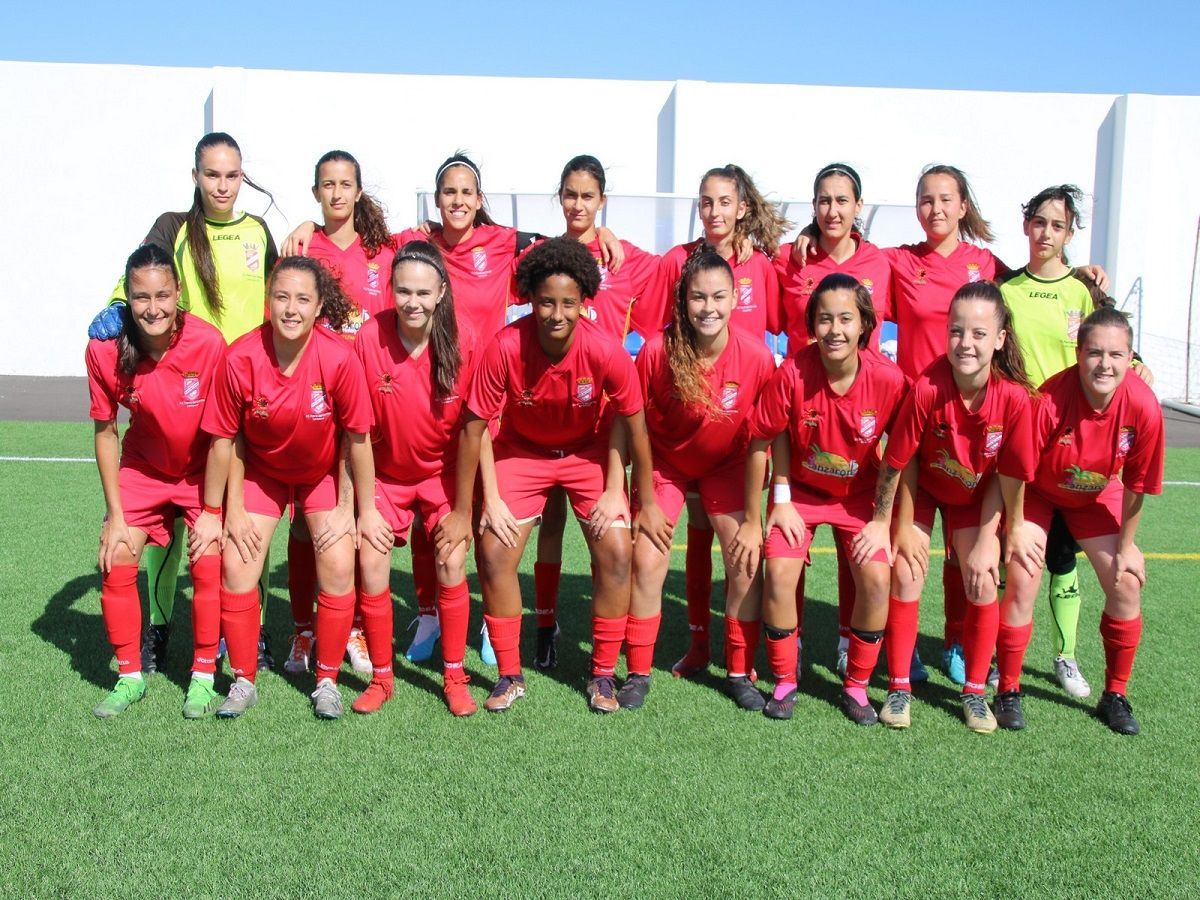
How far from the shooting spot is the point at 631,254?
15.1 ft

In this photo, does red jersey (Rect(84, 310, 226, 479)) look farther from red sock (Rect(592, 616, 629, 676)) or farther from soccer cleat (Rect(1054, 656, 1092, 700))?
soccer cleat (Rect(1054, 656, 1092, 700))

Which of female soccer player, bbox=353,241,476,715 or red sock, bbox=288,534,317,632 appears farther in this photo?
red sock, bbox=288,534,317,632

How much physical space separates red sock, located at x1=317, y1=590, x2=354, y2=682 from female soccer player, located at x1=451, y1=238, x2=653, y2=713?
15.8 inches

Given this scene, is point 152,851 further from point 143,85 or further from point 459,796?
point 143,85

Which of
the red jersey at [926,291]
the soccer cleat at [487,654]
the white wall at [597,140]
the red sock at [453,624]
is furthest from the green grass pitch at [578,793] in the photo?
the white wall at [597,140]

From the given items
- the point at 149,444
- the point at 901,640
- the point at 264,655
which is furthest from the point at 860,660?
the point at 149,444

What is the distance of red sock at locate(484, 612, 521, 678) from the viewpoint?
3.68m

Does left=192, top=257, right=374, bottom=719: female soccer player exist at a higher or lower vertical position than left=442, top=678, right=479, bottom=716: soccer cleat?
higher

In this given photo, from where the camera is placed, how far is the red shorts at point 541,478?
3738mm

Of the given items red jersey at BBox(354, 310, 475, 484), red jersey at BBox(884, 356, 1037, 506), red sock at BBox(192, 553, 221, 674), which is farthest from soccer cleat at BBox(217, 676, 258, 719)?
red jersey at BBox(884, 356, 1037, 506)

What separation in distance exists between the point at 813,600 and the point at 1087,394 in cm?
188

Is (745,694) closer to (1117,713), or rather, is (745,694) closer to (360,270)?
(1117,713)

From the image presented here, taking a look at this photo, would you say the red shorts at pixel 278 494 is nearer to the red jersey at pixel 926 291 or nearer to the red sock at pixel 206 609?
the red sock at pixel 206 609

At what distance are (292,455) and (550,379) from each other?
900 mm
